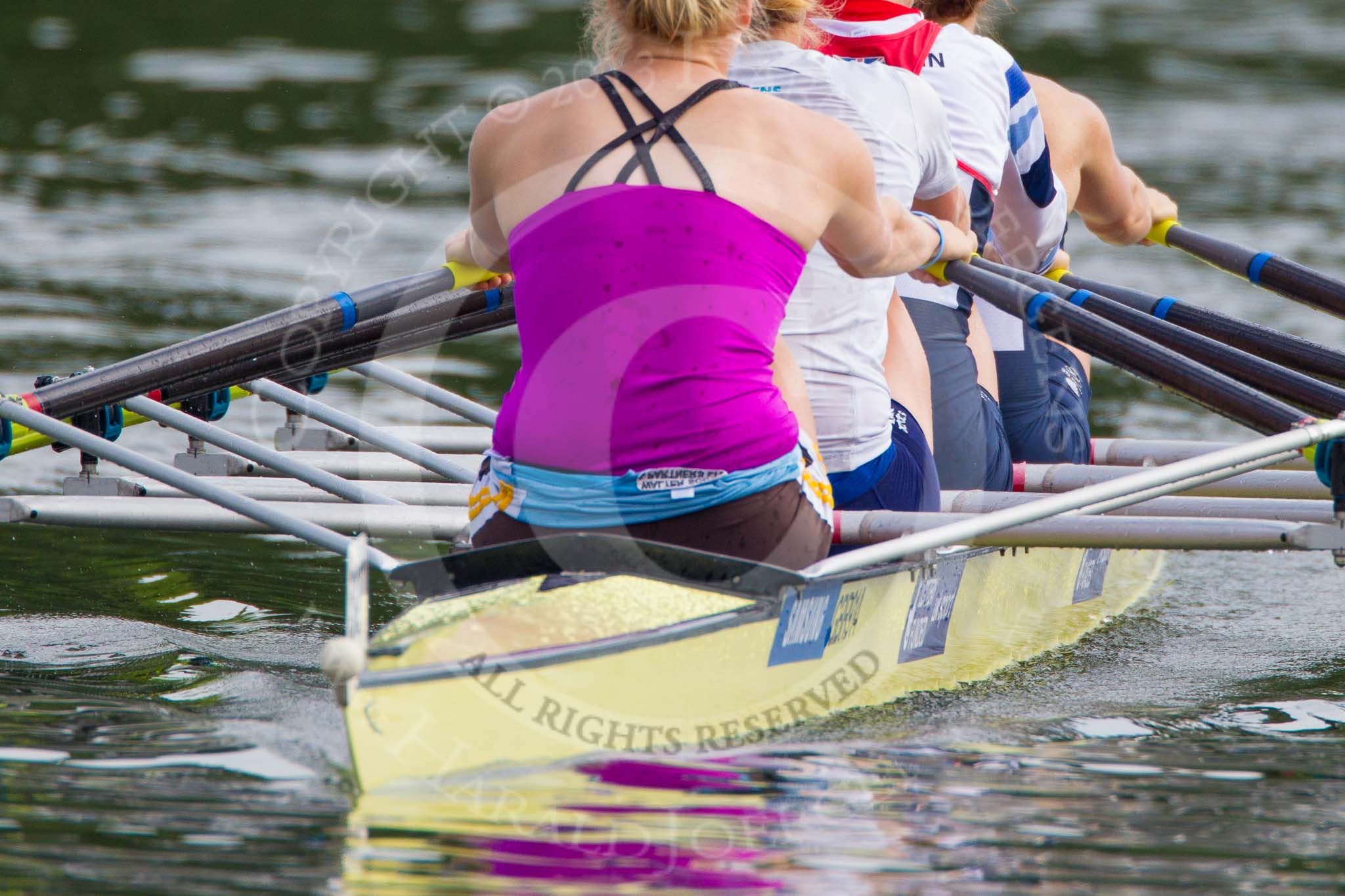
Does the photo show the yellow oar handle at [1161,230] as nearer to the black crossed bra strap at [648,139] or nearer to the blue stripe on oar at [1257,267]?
the blue stripe on oar at [1257,267]

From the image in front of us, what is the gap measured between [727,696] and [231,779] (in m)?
0.91

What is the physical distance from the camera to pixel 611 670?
10.3 feet

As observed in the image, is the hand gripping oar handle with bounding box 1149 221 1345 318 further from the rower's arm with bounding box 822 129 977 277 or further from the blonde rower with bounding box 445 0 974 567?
the blonde rower with bounding box 445 0 974 567

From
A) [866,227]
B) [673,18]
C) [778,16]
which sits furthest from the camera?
[778,16]

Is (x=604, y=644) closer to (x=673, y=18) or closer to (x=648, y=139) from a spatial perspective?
(x=648, y=139)

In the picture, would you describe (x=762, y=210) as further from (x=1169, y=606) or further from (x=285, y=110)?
(x=285, y=110)

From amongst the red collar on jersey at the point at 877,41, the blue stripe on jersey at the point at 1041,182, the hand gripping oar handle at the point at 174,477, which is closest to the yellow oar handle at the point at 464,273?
the hand gripping oar handle at the point at 174,477

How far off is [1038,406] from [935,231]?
1404 mm

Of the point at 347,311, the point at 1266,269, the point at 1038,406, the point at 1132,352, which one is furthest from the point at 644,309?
the point at 1266,269

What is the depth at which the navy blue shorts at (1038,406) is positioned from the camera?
17.0ft

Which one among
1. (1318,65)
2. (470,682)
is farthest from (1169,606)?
(1318,65)

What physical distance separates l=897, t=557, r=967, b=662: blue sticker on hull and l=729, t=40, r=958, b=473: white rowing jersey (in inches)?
14.3

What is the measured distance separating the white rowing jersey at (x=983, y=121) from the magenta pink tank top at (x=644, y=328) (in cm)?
109

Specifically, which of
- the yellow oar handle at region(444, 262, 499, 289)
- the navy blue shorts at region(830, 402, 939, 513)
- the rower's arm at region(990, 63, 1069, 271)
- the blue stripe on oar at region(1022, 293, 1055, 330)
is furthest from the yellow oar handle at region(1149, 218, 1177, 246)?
the yellow oar handle at region(444, 262, 499, 289)
